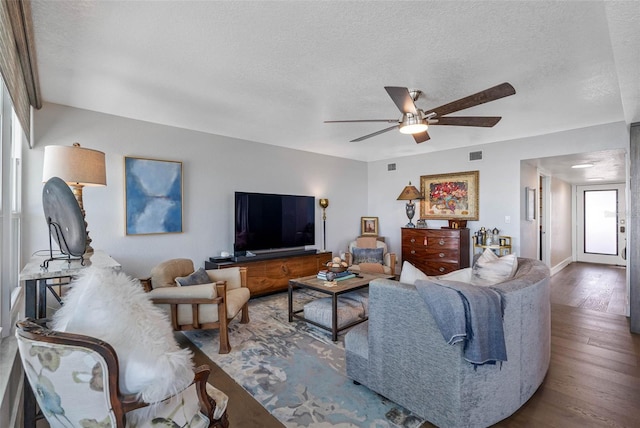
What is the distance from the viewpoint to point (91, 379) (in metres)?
1.06

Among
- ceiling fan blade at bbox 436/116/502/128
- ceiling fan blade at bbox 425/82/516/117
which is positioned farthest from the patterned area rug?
ceiling fan blade at bbox 436/116/502/128

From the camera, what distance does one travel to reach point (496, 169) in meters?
5.00

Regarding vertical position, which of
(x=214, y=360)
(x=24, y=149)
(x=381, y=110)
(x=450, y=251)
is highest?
(x=381, y=110)

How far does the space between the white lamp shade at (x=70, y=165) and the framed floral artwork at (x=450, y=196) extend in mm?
5138

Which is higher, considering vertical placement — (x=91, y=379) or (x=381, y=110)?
(x=381, y=110)

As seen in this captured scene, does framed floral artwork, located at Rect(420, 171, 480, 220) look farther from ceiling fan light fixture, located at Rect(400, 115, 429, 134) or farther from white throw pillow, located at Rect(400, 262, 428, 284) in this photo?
white throw pillow, located at Rect(400, 262, 428, 284)

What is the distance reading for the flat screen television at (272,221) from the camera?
4652 millimetres

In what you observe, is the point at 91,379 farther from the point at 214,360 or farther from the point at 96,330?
the point at 214,360

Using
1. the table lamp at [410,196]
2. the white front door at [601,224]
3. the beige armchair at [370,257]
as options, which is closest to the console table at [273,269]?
the beige armchair at [370,257]

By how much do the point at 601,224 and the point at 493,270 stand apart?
7.93 meters

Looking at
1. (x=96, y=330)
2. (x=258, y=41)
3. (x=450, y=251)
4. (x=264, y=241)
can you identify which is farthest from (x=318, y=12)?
(x=450, y=251)

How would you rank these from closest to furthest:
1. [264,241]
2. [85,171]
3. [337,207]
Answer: [85,171], [264,241], [337,207]

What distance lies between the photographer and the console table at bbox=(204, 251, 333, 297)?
175 inches

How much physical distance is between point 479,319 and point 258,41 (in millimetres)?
2236
